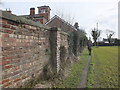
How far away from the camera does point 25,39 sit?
9.71 feet

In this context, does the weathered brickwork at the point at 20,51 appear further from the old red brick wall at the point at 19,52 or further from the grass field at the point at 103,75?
the grass field at the point at 103,75

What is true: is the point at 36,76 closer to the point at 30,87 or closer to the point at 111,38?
the point at 30,87

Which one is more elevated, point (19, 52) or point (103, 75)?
point (19, 52)

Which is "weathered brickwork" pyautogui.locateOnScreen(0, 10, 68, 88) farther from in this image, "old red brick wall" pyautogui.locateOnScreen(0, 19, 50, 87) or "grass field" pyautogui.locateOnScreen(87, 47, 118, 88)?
"grass field" pyautogui.locateOnScreen(87, 47, 118, 88)

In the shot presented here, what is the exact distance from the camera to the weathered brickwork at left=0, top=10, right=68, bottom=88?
2.24 metres

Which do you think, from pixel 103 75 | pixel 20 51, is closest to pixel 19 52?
pixel 20 51

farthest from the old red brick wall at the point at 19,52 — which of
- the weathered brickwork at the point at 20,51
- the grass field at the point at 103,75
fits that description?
the grass field at the point at 103,75

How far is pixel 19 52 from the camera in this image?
2.73 meters

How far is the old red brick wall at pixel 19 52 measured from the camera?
2.25 meters

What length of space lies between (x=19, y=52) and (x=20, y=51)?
45 millimetres

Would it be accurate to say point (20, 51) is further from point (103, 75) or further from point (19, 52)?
point (103, 75)

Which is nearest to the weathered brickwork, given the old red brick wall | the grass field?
the old red brick wall

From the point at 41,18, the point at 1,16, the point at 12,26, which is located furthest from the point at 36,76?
the point at 41,18

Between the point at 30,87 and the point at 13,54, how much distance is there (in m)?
1.15
